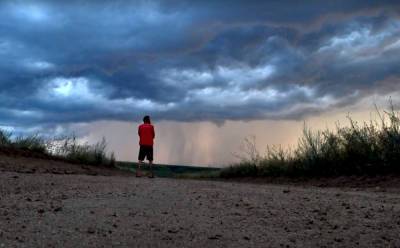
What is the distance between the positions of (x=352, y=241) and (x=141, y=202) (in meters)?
3.75

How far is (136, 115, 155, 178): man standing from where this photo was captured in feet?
66.5

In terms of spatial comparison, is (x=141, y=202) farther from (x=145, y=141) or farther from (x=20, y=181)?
(x=145, y=141)

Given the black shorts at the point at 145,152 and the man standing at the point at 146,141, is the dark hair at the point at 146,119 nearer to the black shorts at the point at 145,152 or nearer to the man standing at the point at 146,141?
the man standing at the point at 146,141

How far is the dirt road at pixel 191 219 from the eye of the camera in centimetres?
716

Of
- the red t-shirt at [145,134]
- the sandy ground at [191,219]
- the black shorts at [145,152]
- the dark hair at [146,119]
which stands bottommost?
the sandy ground at [191,219]

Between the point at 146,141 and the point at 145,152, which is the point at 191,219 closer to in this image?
the point at 146,141

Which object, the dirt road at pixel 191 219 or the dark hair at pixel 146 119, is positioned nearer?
the dirt road at pixel 191 219

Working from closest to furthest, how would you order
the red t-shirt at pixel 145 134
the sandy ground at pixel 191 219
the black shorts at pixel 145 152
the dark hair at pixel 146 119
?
the sandy ground at pixel 191 219 → the red t-shirt at pixel 145 134 → the black shorts at pixel 145 152 → the dark hair at pixel 146 119

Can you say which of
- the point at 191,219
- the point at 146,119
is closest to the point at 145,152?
the point at 146,119

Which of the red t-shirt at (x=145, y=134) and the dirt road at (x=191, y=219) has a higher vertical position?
the red t-shirt at (x=145, y=134)

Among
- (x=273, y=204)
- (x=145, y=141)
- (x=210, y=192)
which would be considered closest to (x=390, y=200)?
(x=273, y=204)

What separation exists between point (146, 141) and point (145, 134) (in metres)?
0.24

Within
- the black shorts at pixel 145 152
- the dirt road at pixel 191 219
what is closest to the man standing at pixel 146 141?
A: the black shorts at pixel 145 152

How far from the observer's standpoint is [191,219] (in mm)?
8273
